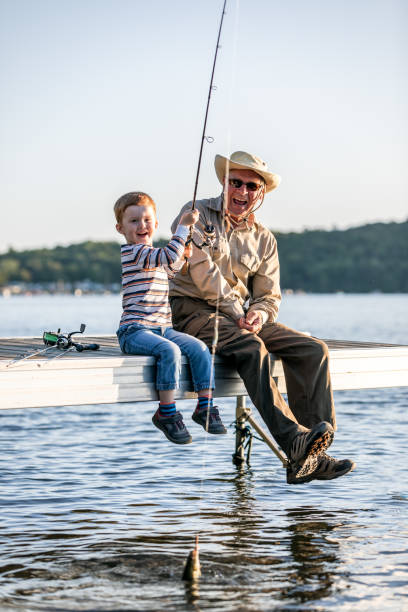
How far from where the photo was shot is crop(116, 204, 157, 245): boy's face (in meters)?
6.36

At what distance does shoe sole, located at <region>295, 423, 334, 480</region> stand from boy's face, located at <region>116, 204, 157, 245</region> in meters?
1.65

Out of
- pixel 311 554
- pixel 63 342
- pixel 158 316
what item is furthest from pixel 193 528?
pixel 158 316

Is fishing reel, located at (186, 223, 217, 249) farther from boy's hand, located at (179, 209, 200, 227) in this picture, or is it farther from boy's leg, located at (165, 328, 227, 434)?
boy's leg, located at (165, 328, 227, 434)

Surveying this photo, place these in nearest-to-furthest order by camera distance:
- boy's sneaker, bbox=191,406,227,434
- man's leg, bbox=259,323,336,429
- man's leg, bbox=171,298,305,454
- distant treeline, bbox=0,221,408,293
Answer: boy's sneaker, bbox=191,406,227,434
man's leg, bbox=171,298,305,454
man's leg, bbox=259,323,336,429
distant treeline, bbox=0,221,408,293

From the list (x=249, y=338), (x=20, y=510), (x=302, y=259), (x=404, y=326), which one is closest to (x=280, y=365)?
(x=249, y=338)

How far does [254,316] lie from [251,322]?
5 centimetres

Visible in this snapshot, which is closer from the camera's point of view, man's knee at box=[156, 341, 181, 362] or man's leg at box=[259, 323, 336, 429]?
man's knee at box=[156, 341, 181, 362]

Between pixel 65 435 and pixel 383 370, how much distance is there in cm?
716

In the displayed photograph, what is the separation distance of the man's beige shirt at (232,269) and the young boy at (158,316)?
0.33 metres

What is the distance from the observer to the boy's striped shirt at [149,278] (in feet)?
20.5

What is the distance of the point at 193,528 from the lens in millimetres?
7539

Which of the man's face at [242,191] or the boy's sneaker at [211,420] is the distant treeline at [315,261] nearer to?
the man's face at [242,191]

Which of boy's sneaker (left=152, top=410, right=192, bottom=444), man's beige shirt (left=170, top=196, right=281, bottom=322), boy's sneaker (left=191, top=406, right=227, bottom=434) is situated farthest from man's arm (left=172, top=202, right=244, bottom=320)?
boy's sneaker (left=152, top=410, right=192, bottom=444)

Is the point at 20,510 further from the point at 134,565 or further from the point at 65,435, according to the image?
the point at 65,435
